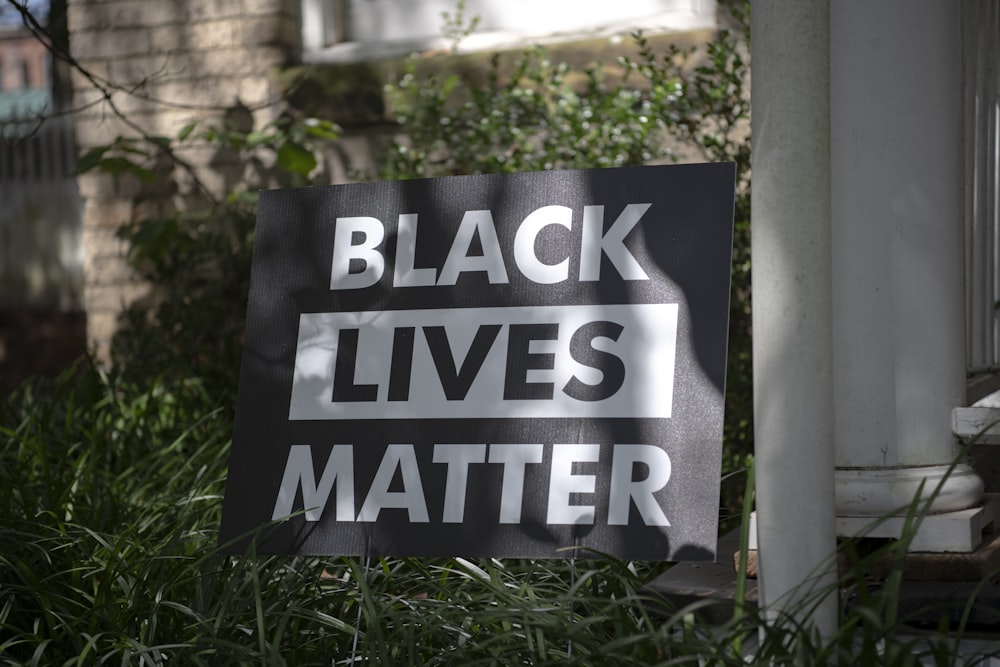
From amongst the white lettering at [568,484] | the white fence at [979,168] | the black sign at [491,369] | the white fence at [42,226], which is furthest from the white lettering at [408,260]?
the white fence at [42,226]

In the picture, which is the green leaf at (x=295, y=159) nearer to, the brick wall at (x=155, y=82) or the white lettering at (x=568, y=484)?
the brick wall at (x=155, y=82)

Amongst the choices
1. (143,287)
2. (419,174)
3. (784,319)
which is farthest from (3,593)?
(143,287)

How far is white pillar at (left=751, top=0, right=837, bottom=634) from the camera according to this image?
183 centimetres

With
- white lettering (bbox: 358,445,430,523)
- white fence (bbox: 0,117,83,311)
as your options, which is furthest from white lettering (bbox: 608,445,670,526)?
white fence (bbox: 0,117,83,311)

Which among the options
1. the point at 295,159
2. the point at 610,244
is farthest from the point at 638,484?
the point at 295,159

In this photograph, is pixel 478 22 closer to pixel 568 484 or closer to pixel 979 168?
pixel 979 168

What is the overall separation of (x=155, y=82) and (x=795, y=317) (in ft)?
12.9

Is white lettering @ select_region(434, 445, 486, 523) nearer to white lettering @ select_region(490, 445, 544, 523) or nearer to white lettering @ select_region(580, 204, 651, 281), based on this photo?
white lettering @ select_region(490, 445, 544, 523)

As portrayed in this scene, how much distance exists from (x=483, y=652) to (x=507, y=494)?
293 mm

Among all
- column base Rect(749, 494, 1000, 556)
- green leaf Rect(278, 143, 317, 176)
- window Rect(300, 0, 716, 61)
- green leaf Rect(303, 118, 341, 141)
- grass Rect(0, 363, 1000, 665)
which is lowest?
grass Rect(0, 363, 1000, 665)

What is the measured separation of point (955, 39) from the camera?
209 centimetres

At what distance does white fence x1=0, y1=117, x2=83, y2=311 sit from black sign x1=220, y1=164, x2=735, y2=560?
5.85 meters

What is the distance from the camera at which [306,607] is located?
2.40m

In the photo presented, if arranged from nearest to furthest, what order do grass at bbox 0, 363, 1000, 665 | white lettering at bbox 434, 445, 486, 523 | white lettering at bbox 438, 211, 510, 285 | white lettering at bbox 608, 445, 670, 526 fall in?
grass at bbox 0, 363, 1000, 665
white lettering at bbox 608, 445, 670, 526
white lettering at bbox 434, 445, 486, 523
white lettering at bbox 438, 211, 510, 285
